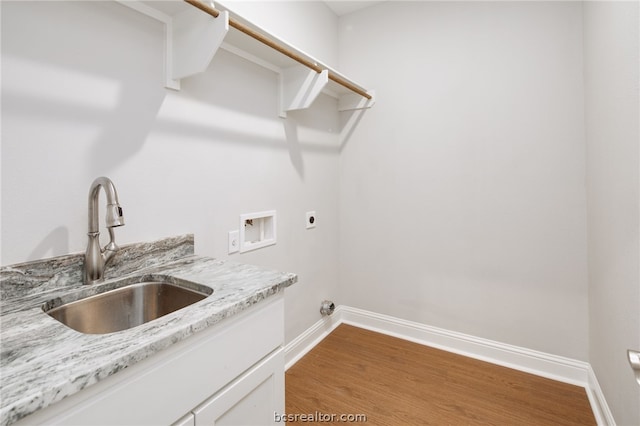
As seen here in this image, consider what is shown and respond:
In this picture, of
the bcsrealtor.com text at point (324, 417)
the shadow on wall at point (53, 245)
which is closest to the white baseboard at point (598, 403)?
the bcsrealtor.com text at point (324, 417)

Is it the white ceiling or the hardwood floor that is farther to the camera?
the white ceiling

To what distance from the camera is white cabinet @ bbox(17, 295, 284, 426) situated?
0.60 metres

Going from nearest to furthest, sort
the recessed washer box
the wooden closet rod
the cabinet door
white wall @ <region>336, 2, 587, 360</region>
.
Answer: the cabinet door, the wooden closet rod, the recessed washer box, white wall @ <region>336, 2, 587, 360</region>

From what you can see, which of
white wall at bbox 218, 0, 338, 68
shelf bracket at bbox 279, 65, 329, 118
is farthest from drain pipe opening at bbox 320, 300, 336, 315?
white wall at bbox 218, 0, 338, 68

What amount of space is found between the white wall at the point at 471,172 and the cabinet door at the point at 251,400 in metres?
1.45

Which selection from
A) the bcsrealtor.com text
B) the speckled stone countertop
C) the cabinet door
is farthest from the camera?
the bcsrealtor.com text

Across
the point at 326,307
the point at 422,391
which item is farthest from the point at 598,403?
the point at 326,307

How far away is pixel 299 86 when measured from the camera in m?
1.77

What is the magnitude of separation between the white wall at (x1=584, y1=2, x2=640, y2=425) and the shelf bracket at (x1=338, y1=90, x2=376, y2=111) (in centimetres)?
125

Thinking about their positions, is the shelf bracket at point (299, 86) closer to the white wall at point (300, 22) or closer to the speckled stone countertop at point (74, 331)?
the white wall at point (300, 22)

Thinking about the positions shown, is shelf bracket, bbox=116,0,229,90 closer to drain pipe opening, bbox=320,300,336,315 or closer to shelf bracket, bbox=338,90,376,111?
shelf bracket, bbox=338,90,376,111

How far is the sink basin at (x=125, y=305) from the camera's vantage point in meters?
0.91

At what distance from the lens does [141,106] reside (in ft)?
3.85

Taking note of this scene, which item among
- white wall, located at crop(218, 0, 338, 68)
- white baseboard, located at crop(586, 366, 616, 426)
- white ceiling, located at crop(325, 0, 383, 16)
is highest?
white ceiling, located at crop(325, 0, 383, 16)
